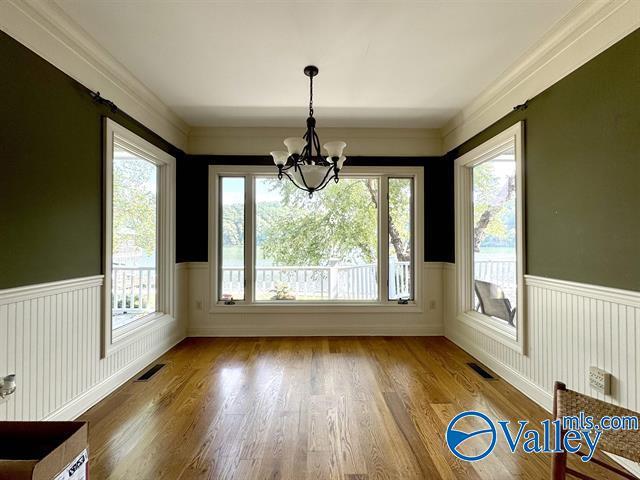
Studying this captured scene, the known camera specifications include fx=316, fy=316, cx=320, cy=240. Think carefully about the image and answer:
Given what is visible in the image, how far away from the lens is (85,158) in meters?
2.45

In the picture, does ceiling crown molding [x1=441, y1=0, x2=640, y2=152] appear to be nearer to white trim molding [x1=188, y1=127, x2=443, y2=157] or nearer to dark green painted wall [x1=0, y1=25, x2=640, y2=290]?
dark green painted wall [x1=0, y1=25, x2=640, y2=290]

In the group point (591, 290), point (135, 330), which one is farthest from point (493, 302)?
point (135, 330)

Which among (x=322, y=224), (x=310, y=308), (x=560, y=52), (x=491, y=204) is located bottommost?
(x=310, y=308)

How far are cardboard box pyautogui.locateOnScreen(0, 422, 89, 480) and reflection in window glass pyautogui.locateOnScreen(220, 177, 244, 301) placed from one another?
321 cm

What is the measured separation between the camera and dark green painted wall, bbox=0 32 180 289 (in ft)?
6.02

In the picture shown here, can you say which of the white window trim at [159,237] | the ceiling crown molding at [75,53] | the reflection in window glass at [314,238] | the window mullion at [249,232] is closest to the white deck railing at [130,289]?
the white window trim at [159,237]

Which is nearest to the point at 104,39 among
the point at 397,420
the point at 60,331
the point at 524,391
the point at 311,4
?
the point at 311,4

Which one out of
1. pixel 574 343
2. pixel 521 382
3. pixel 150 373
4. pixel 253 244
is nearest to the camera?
pixel 574 343

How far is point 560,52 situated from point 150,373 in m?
4.40

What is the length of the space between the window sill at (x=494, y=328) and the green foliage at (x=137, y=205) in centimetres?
383

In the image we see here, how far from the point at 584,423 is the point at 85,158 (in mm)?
3326

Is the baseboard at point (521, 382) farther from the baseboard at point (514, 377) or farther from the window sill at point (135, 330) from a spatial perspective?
the window sill at point (135, 330)

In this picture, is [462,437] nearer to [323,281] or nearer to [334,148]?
[334,148]

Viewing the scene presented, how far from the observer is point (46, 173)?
2094 millimetres
